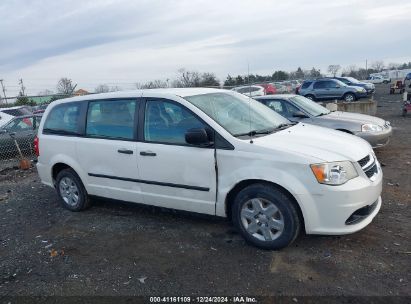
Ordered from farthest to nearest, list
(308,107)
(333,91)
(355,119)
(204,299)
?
(333,91), (308,107), (355,119), (204,299)

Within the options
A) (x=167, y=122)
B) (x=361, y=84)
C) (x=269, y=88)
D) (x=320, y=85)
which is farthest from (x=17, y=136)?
(x=361, y=84)

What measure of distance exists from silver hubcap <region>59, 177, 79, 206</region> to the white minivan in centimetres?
4

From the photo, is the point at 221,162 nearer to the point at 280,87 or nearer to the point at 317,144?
the point at 317,144

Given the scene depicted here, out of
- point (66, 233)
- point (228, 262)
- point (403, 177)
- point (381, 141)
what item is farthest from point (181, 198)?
point (381, 141)

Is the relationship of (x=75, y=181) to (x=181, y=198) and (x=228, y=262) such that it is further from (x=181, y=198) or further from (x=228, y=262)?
(x=228, y=262)

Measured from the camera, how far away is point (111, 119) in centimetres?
484

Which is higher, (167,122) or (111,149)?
(167,122)

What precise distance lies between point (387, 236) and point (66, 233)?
3910mm

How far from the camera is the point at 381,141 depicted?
7.54 metres

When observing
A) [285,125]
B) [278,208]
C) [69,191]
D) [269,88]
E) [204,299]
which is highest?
[269,88]

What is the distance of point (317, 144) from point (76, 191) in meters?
3.57

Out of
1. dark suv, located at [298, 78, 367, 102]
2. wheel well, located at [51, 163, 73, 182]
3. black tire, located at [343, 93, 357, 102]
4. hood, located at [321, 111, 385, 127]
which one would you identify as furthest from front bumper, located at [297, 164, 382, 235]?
black tire, located at [343, 93, 357, 102]

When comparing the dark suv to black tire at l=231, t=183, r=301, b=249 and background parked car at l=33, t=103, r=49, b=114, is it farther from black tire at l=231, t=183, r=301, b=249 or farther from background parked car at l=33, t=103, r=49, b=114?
black tire at l=231, t=183, r=301, b=249

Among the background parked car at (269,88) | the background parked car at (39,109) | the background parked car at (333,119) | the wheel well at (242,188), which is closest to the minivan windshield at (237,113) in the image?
the wheel well at (242,188)
